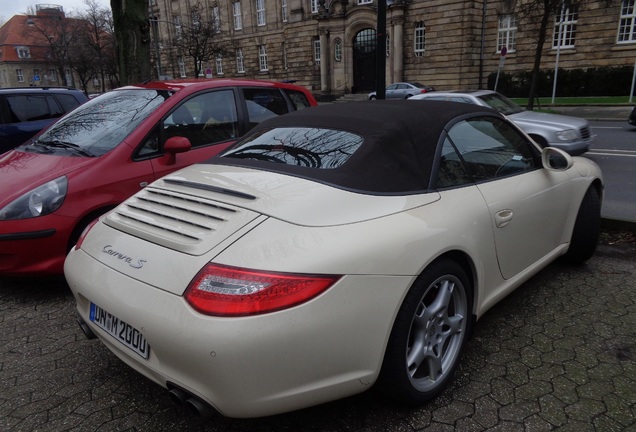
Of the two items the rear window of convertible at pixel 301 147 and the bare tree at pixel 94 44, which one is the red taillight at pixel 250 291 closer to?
the rear window of convertible at pixel 301 147

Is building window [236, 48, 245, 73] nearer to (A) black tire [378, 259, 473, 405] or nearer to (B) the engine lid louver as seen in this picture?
(B) the engine lid louver

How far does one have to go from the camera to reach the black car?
291 inches

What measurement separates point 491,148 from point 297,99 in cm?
318

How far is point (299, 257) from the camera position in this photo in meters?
1.86

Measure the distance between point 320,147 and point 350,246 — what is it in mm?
868

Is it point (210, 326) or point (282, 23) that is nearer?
point (210, 326)

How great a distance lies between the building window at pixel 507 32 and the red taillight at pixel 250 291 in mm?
33581

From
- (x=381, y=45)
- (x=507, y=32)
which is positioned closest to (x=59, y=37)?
(x=507, y=32)

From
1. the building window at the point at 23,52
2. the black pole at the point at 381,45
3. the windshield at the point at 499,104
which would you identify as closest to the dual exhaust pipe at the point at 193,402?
the black pole at the point at 381,45

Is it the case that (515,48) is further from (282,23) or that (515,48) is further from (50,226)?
(50,226)

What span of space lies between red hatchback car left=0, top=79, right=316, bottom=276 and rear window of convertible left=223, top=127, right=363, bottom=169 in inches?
51.1

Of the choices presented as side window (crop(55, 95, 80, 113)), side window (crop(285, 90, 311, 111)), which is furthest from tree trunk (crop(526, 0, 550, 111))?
side window (crop(55, 95, 80, 113))

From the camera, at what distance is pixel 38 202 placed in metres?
3.56

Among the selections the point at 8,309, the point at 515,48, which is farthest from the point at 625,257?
the point at 515,48
